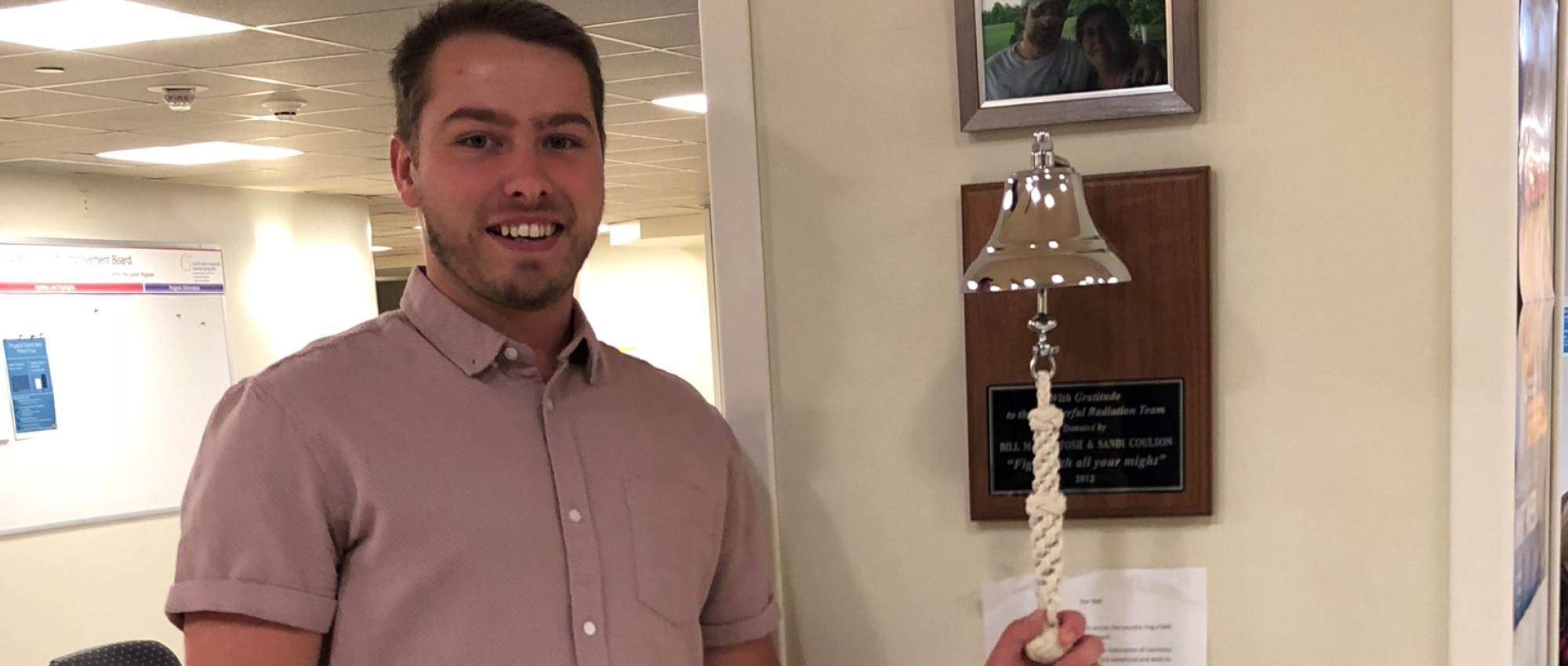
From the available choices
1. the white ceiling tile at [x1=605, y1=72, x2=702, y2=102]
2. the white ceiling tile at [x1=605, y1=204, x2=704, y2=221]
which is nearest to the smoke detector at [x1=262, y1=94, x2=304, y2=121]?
the white ceiling tile at [x1=605, y1=72, x2=702, y2=102]

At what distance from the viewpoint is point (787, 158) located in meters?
1.34

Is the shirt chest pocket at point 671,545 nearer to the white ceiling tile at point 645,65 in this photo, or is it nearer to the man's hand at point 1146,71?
the man's hand at point 1146,71

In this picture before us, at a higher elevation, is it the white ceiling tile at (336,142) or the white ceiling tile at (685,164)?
the white ceiling tile at (336,142)

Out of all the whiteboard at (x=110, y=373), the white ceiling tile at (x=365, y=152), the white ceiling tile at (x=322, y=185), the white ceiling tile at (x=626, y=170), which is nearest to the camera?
the whiteboard at (x=110, y=373)

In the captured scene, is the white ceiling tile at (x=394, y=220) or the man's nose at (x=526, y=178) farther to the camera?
the white ceiling tile at (x=394, y=220)

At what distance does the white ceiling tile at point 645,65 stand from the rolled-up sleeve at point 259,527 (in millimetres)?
2613

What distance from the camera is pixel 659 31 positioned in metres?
3.22

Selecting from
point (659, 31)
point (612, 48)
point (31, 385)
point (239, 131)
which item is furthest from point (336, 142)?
point (659, 31)

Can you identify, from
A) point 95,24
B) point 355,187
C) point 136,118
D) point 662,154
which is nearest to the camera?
point 95,24

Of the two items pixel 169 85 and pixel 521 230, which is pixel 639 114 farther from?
pixel 521 230

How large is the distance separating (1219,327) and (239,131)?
13.9 ft

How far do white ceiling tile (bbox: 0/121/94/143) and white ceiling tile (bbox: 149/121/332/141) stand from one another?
29cm

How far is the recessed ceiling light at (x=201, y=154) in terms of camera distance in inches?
189

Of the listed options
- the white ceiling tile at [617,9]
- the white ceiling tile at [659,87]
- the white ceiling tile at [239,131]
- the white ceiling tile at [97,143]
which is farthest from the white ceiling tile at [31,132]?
the white ceiling tile at [617,9]
